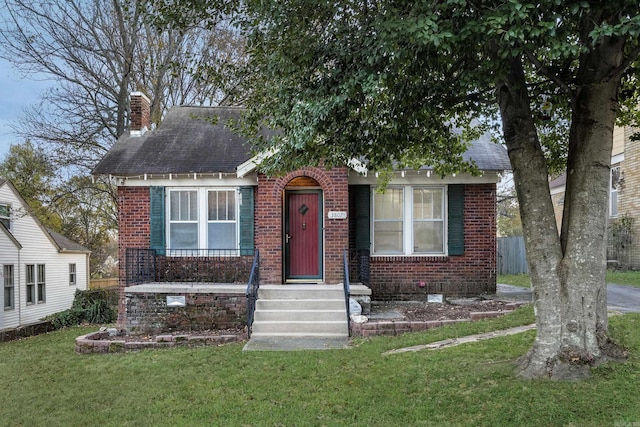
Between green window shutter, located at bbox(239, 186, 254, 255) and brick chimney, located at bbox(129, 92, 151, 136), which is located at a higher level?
brick chimney, located at bbox(129, 92, 151, 136)

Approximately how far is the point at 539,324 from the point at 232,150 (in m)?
8.43

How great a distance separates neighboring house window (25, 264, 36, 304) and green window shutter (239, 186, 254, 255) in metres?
12.9

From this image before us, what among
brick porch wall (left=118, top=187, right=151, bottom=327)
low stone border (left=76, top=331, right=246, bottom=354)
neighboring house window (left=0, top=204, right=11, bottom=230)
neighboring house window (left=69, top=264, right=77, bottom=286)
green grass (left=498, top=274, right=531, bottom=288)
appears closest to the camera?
low stone border (left=76, top=331, right=246, bottom=354)

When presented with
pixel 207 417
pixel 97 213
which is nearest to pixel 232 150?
pixel 207 417

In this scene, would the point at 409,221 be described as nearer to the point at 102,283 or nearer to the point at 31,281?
the point at 31,281

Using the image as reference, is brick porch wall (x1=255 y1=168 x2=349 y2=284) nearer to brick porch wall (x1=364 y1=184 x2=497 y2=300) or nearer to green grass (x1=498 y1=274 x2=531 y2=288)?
brick porch wall (x1=364 y1=184 x2=497 y2=300)

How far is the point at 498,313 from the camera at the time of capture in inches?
331

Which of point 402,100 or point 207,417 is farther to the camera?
point 402,100

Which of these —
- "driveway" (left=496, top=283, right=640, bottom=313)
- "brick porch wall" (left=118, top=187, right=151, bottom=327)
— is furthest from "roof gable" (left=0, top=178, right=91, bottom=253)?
"driveway" (left=496, top=283, right=640, bottom=313)

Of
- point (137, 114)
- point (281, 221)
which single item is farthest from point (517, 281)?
point (137, 114)

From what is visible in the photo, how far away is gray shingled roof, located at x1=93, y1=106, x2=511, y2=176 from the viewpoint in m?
10.5

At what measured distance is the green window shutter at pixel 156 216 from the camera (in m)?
10.6

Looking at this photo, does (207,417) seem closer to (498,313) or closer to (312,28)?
(312,28)

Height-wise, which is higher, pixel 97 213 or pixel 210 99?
pixel 210 99
